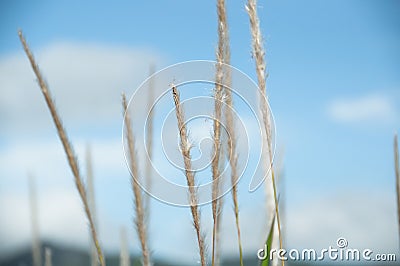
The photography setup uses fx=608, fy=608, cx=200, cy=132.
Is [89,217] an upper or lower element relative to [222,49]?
lower

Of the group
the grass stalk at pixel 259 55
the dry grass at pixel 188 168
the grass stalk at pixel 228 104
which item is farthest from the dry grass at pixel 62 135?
the grass stalk at pixel 259 55

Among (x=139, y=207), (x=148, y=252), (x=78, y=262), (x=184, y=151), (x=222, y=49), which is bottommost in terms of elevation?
(x=78, y=262)

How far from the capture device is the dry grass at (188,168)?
Answer: 1.45 m

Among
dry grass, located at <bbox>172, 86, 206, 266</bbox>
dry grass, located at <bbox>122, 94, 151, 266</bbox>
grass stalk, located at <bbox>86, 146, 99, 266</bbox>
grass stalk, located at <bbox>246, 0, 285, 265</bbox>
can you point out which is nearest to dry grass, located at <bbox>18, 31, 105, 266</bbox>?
dry grass, located at <bbox>122, 94, 151, 266</bbox>

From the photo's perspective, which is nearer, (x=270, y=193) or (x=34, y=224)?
(x=270, y=193)

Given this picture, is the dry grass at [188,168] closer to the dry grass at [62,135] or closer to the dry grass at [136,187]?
the dry grass at [136,187]

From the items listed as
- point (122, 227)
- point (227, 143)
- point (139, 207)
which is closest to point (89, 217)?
point (139, 207)

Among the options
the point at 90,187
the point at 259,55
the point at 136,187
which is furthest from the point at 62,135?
the point at 90,187

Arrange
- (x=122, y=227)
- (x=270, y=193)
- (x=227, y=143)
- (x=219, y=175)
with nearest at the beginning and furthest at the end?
1. (x=219, y=175)
2. (x=227, y=143)
3. (x=270, y=193)
4. (x=122, y=227)

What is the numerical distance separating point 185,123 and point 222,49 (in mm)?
227

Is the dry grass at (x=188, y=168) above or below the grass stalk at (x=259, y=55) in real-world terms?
below

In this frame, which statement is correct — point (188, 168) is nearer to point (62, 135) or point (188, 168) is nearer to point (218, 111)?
point (218, 111)

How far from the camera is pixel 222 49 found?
1.54 metres

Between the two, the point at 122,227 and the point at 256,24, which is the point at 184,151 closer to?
the point at 256,24
